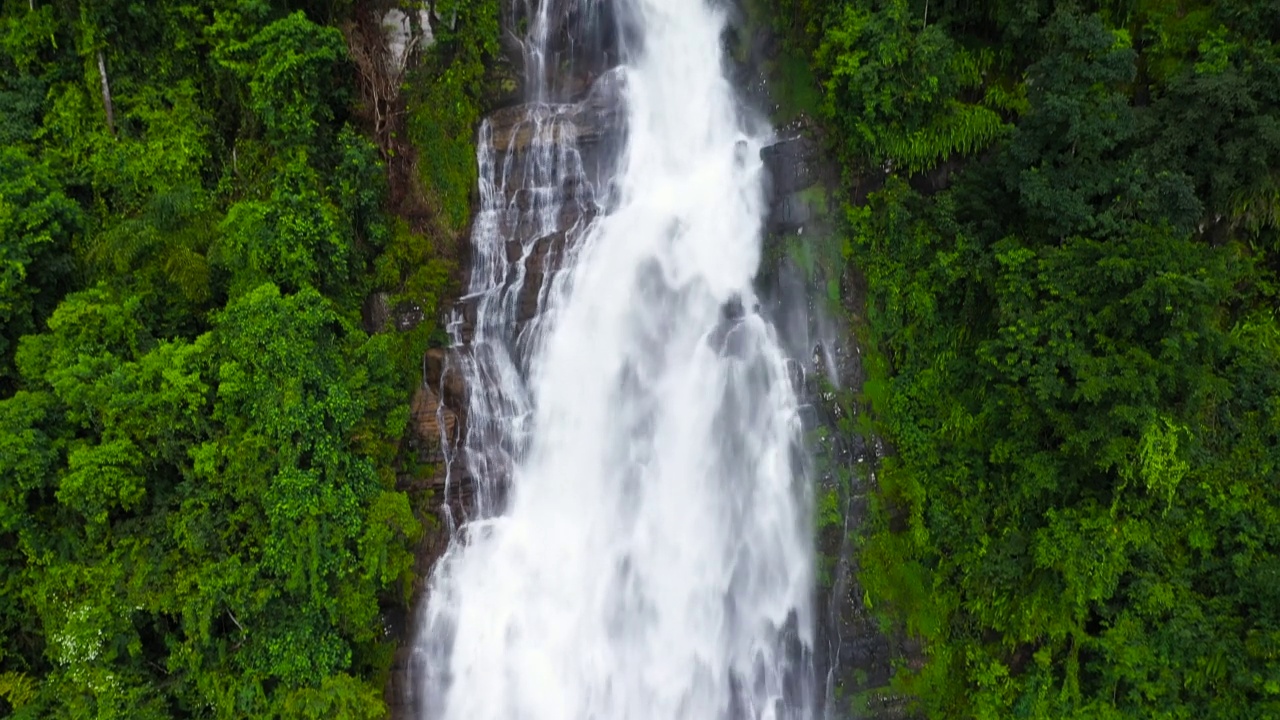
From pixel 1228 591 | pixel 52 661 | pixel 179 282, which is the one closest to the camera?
pixel 1228 591

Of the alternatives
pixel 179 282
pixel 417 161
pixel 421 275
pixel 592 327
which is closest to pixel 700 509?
pixel 592 327

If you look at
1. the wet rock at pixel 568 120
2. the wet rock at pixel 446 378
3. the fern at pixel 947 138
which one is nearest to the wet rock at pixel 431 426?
the wet rock at pixel 446 378

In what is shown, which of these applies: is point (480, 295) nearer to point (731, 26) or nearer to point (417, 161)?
point (417, 161)

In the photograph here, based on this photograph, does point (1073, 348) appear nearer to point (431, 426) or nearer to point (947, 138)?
point (947, 138)

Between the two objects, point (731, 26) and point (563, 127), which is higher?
point (731, 26)

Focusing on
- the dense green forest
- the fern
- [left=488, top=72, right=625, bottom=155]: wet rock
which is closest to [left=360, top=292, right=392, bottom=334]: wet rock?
[left=488, top=72, right=625, bottom=155]: wet rock

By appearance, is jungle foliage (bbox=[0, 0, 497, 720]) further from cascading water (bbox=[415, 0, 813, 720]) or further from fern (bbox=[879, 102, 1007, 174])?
fern (bbox=[879, 102, 1007, 174])

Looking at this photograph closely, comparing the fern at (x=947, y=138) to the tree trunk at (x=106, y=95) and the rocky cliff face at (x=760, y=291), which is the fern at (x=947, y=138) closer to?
the rocky cliff face at (x=760, y=291)

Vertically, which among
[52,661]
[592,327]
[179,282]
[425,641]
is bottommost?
[425,641]
